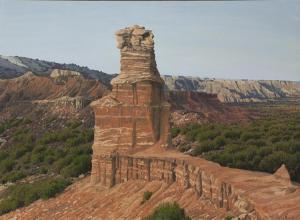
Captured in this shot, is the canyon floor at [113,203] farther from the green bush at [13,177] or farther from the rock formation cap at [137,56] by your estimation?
the green bush at [13,177]

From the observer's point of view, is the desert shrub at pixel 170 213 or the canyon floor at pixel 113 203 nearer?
the desert shrub at pixel 170 213

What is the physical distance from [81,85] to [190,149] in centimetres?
3882

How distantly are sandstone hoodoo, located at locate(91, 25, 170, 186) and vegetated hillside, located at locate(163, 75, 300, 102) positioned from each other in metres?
125

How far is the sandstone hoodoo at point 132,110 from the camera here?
65.0 ft

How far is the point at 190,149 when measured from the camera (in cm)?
3297

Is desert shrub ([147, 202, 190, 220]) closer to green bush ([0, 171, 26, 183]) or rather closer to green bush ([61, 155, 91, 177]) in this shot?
green bush ([61, 155, 91, 177])

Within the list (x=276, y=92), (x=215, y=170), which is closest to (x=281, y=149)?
(x=215, y=170)

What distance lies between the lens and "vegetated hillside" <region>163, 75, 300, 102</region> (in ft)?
508

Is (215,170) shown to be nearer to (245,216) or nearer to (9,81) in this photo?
(245,216)

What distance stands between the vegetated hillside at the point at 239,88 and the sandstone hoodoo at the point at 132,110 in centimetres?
12505

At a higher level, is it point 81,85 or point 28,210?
point 81,85

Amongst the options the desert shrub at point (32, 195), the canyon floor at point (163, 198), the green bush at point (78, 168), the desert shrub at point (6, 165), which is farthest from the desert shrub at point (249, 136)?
the desert shrub at point (32, 195)

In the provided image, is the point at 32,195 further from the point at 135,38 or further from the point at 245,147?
the point at 245,147

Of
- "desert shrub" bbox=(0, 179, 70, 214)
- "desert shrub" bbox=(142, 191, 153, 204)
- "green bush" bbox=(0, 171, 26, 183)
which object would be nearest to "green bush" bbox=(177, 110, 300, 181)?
"desert shrub" bbox=(0, 179, 70, 214)
